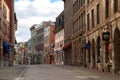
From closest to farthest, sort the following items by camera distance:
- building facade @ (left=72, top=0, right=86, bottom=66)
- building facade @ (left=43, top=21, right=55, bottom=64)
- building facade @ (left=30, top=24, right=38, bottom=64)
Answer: building facade @ (left=72, top=0, right=86, bottom=66) < building facade @ (left=43, top=21, right=55, bottom=64) < building facade @ (left=30, top=24, right=38, bottom=64)

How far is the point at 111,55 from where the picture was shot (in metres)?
36.2

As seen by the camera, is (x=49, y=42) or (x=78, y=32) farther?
(x=49, y=42)

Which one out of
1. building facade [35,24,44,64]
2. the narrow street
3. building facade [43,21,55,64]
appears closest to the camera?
the narrow street

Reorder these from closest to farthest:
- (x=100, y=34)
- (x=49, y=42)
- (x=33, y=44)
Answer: (x=100, y=34), (x=49, y=42), (x=33, y=44)

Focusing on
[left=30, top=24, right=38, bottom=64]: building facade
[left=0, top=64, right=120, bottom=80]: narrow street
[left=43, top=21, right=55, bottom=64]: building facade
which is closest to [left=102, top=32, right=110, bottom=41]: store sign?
[left=0, top=64, right=120, bottom=80]: narrow street

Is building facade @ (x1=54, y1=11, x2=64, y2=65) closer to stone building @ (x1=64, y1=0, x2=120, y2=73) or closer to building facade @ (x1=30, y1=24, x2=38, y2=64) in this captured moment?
stone building @ (x1=64, y1=0, x2=120, y2=73)

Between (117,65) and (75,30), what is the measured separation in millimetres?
32423

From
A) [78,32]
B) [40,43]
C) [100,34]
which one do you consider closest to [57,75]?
[100,34]

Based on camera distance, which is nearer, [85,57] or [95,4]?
[95,4]

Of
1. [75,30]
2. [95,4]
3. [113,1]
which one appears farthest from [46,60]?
[113,1]

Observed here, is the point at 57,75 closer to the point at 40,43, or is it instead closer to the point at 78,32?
the point at 78,32

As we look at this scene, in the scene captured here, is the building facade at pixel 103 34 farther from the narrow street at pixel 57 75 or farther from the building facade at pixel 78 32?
the building facade at pixel 78 32

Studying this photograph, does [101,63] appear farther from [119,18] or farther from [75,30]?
[75,30]

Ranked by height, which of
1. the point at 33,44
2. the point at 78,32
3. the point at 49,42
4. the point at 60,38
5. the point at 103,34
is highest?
the point at 33,44
